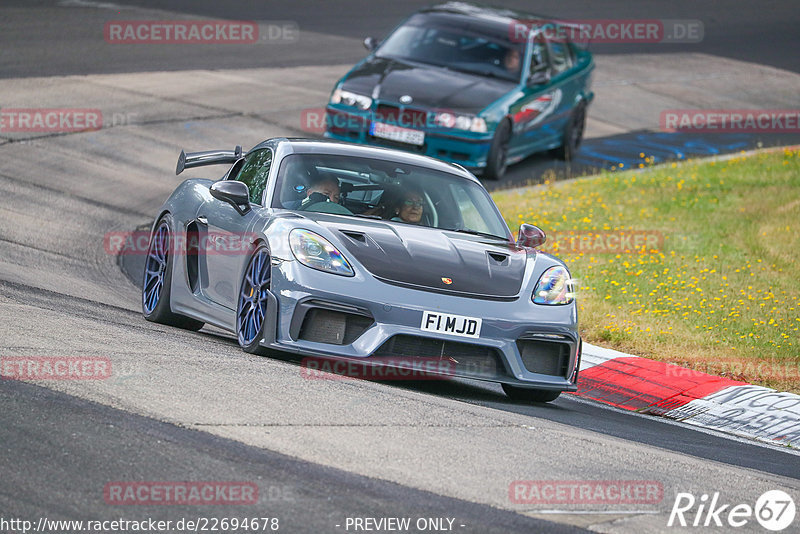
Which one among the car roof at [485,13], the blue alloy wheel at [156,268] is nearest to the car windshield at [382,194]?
the blue alloy wheel at [156,268]

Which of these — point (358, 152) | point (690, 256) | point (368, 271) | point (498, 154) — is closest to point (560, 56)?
point (498, 154)

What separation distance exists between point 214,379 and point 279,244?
1342 mm

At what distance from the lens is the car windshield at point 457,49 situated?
17.1 metres

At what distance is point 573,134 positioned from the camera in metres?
19.2

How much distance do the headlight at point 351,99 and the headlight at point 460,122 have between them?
2.84ft

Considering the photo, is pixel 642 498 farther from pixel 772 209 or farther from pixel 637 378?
pixel 772 209

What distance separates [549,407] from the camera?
8234 millimetres

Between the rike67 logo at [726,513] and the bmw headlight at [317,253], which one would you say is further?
the bmw headlight at [317,253]

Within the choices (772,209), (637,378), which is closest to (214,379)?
(637,378)

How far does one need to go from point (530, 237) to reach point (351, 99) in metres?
7.66

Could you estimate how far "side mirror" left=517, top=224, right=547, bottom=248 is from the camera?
8758 mm

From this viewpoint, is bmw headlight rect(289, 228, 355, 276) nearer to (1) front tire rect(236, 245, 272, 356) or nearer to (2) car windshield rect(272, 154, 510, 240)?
(1) front tire rect(236, 245, 272, 356)

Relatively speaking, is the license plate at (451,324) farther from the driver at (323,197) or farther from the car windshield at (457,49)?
the car windshield at (457,49)

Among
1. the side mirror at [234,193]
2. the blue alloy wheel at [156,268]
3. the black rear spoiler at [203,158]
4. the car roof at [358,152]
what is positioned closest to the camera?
the side mirror at [234,193]
